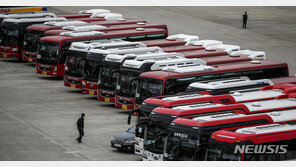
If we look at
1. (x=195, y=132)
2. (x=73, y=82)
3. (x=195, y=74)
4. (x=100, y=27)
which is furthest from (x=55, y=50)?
(x=195, y=132)

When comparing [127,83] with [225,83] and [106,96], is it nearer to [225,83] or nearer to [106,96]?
[106,96]

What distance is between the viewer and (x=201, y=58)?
1448 inches

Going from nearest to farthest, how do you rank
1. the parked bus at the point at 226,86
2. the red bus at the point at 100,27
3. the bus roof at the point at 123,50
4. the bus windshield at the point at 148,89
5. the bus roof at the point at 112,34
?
1. the parked bus at the point at 226,86
2. the bus windshield at the point at 148,89
3. the bus roof at the point at 123,50
4. the bus roof at the point at 112,34
5. the red bus at the point at 100,27

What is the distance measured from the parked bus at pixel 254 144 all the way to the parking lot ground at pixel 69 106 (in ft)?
18.9

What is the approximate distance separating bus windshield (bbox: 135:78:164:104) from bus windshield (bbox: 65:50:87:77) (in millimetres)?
7204

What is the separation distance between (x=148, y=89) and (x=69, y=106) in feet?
20.9

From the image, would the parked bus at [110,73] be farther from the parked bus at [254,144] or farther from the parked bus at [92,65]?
the parked bus at [254,144]

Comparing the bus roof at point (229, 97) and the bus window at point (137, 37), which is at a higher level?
the bus window at point (137, 37)

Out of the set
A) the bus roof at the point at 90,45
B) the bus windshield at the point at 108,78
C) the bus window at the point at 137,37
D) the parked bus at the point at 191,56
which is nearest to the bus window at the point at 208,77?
the parked bus at the point at 191,56

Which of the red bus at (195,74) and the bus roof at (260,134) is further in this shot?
the red bus at (195,74)

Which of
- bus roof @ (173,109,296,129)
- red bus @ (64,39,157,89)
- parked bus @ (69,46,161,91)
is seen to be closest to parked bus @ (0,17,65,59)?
red bus @ (64,39,157,89)

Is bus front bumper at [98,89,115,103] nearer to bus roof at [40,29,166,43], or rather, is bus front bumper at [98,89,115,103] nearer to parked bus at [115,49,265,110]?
parked bus at [115,49,265,110]

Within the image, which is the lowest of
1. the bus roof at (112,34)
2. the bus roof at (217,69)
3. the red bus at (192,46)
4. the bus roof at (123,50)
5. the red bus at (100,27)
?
the bus roof at (217,69)

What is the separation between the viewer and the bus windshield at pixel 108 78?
3327 centimetres
